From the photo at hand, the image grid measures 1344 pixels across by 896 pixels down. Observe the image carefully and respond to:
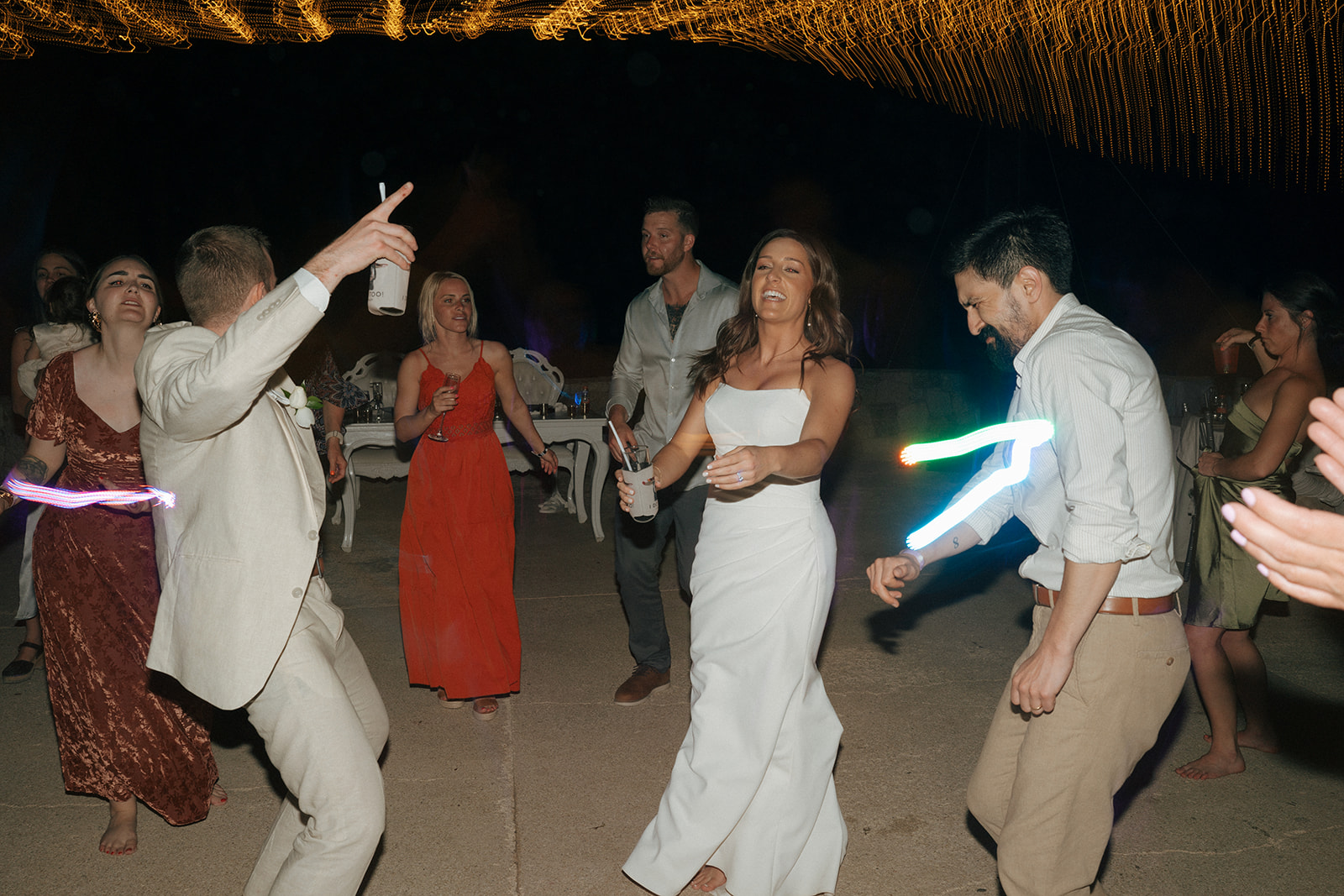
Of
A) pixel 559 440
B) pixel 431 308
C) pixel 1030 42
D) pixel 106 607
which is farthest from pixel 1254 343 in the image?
pixel 1030 42

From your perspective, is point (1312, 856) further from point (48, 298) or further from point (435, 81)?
point (435, 81)

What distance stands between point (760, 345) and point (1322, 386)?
2.01 meters

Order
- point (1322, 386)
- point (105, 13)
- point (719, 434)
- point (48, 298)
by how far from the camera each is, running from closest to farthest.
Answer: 1. point (719, 434)
2. point (1322, 386)
3. point (48, 298)
4. point (105, 13)

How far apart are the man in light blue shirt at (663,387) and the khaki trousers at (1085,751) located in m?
2.18

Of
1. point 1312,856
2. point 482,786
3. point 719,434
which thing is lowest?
point 482,786

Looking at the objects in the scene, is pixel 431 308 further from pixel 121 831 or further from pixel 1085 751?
pixel 1085 751

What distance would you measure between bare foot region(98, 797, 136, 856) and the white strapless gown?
168 cm

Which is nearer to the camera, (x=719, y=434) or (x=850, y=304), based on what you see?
(x=719, y=434)

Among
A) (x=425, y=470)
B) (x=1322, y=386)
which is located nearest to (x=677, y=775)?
(x=425, y=470)

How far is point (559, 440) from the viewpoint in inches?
292

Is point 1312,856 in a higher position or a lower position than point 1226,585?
lower

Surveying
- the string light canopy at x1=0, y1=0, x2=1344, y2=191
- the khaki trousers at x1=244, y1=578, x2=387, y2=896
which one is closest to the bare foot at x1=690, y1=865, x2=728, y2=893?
the khaki trousers at x1=244, y1=578, x2=387, y2=896

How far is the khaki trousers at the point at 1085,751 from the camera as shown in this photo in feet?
6.27

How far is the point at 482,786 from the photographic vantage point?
3.31 metres
